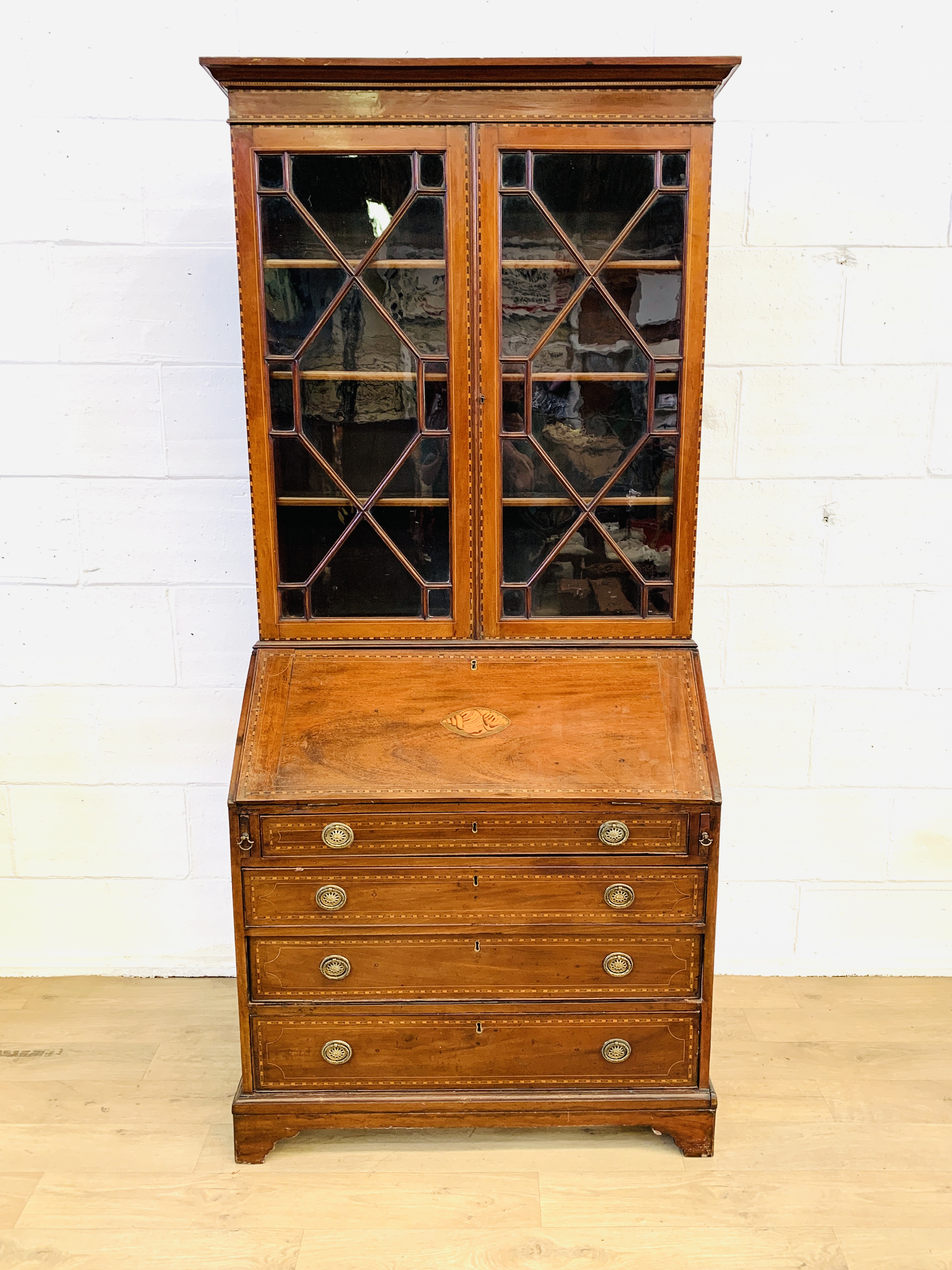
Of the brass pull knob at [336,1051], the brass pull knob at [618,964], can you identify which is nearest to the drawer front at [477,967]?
the brass pull knob at [618,964]

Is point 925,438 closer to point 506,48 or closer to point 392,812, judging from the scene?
point 506,48

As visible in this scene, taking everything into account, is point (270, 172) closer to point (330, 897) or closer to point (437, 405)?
point (437, 405)

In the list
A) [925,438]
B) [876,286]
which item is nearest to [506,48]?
[876,286]

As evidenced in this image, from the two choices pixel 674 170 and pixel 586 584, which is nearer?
pixel 674 170

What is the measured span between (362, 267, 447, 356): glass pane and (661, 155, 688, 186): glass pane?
0.48 m

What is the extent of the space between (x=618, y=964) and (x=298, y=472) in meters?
1.26

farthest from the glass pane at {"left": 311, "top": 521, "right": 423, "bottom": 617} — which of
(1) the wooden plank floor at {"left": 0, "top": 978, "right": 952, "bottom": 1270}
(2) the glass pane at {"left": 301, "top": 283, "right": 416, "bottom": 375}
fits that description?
(1) the wooden plank floor at {"left": 0, "top": 978, "right": 952, "bottom": 1270}

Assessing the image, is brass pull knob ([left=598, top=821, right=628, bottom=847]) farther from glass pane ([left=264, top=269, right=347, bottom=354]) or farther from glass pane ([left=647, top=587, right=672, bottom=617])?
glass pane ([left=264, top=269, right=347, bottom=354])

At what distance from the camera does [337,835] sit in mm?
2002

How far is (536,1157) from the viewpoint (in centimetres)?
212

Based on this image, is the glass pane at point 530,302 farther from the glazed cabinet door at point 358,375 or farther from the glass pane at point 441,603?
the glass pane at point 441,603

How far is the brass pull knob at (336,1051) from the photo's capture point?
2096 mm

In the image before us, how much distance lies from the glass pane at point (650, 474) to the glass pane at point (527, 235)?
16.5 inches

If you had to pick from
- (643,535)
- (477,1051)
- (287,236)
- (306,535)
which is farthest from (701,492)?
(477,1051)
